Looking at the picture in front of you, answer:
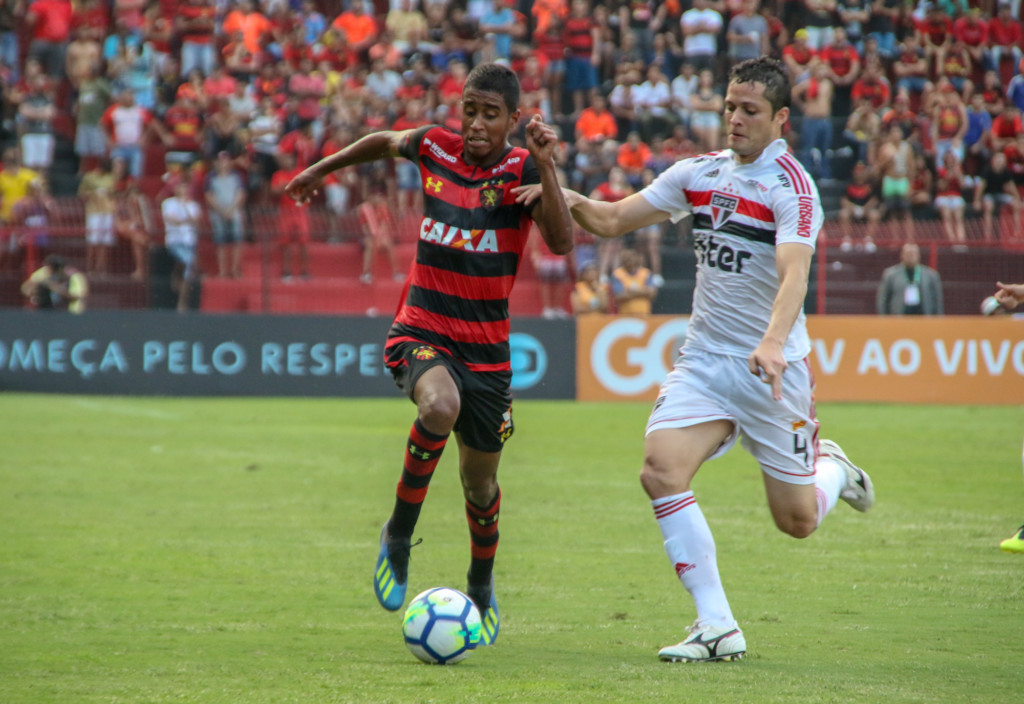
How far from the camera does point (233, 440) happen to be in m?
13.6

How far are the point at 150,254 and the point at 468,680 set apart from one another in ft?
52.7

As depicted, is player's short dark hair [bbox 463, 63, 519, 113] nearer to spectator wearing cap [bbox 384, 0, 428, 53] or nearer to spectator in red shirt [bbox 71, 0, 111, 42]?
spectator wearing cap [bbox 384, 0, 428, 53]

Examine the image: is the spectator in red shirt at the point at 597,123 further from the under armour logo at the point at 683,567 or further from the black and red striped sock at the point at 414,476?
the under armour logo at the point at 683,567

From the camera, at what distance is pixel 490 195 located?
5.67m

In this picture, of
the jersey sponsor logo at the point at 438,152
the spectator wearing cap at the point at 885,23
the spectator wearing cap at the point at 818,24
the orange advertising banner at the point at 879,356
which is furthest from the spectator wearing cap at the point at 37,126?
the jersey sponsor logo at the point at 438,152

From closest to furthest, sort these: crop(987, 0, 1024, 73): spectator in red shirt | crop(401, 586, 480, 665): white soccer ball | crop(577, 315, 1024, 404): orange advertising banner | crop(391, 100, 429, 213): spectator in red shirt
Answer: crop(401, 586, 480, 665): white soccer ball → crop(577, 315, 1024, 404): orange advertising banner → crop(391, 100, 429, 213): spectator in red shirt → crop(987, 0, 1024, 73): spectator in red shirt

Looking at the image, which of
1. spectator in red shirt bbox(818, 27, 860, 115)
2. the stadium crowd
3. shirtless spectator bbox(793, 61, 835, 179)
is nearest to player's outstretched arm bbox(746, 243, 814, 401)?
the stadium crowd

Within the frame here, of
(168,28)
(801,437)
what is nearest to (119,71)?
(168,28)

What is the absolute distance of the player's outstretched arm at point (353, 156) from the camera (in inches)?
239

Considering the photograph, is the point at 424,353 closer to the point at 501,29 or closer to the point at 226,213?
the point at 226,213

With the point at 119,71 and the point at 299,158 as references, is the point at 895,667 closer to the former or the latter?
the point at 299,158

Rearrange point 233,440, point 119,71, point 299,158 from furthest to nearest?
1. point 119,71
2. point 299,158
3. point 233,440

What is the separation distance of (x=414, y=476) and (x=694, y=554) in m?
1.21

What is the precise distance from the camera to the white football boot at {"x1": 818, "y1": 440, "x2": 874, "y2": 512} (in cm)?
644
